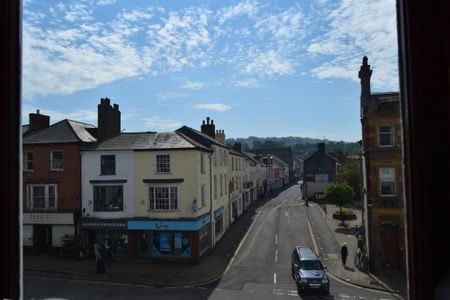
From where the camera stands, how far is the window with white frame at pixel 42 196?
50.5ft

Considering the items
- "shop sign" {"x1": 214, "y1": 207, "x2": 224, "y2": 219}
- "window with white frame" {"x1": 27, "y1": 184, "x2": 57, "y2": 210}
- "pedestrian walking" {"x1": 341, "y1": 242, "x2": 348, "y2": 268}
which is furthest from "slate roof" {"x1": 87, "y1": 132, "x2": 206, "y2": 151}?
"pedestrian walking" {"x1": 341, "y1": 242, "x2": 348, "y2": 268}

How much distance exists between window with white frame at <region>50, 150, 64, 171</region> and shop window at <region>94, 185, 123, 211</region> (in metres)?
1.82

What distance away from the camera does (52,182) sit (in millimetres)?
15477

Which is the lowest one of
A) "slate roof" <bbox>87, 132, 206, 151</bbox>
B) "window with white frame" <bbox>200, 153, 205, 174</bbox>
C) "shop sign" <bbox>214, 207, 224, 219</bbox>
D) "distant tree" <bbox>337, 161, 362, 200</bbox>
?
"shop sign" <bbox>214, 207, 224, 219</bbox>

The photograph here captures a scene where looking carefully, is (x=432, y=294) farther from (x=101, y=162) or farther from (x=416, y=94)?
(x=101, y=162)

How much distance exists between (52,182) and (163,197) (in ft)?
15.8

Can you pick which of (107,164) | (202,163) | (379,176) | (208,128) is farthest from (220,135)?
(379,176)

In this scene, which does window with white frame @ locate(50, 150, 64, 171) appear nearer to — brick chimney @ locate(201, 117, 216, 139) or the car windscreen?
brick chimney @ locate(201, 117, 216, 139)

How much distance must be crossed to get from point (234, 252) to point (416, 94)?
52.1 ft

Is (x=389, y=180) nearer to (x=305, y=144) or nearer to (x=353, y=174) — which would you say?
(x=353, y=174)

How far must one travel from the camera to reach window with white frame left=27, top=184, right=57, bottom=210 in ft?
50.5

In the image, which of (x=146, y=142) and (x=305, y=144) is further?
(x=305, y=144)

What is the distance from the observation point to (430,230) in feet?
3.36

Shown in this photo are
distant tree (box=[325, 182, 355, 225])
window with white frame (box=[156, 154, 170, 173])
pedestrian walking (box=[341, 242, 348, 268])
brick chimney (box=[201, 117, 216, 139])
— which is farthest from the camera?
brick chimney (box=[201, 117, 216, 139])
